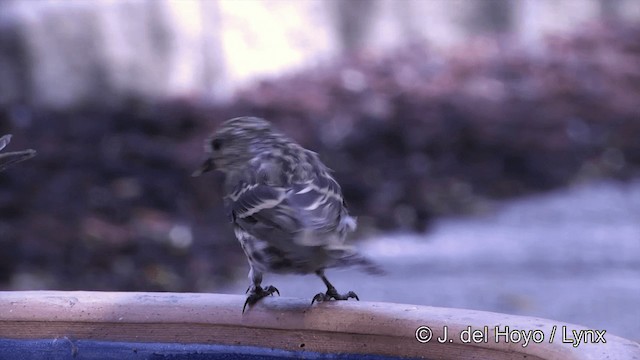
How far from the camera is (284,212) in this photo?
10.0ft

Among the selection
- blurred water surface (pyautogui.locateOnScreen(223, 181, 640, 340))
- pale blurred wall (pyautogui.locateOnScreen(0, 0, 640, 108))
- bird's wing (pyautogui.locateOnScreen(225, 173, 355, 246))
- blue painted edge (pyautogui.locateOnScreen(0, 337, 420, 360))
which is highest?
pale blurred wall (pyautogui.locateOnScreen(0, 0, 640, 108))

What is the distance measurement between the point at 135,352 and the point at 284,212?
606 mm

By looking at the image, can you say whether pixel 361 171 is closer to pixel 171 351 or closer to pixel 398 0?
pixel 398 0

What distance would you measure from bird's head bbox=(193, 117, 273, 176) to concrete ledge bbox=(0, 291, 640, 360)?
0.81m

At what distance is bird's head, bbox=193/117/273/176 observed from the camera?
3.55m

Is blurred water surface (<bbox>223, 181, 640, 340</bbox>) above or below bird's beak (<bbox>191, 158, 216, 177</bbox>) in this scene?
below

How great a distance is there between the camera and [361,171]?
23.6 feet

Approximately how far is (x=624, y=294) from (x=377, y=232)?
1.51m

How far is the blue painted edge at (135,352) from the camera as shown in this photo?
2.62 metres

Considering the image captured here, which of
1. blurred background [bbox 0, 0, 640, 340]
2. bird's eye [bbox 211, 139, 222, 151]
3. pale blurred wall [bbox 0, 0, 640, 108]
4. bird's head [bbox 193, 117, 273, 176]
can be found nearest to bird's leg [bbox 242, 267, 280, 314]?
bird's head [bbox 193, 117, 273, 176]

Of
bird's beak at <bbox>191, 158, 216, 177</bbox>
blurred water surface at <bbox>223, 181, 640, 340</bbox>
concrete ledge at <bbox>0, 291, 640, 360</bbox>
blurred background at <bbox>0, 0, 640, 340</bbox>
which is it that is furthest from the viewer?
blurred background at <bbox>0, 0, 640, 340</bbox>

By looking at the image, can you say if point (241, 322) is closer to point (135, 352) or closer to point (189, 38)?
point (135, 352)

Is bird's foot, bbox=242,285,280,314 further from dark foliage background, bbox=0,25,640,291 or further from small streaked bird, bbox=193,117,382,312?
dark foliage background, bbox=0,25,640,291

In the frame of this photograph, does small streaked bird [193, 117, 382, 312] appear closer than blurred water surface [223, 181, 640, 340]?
Yes
